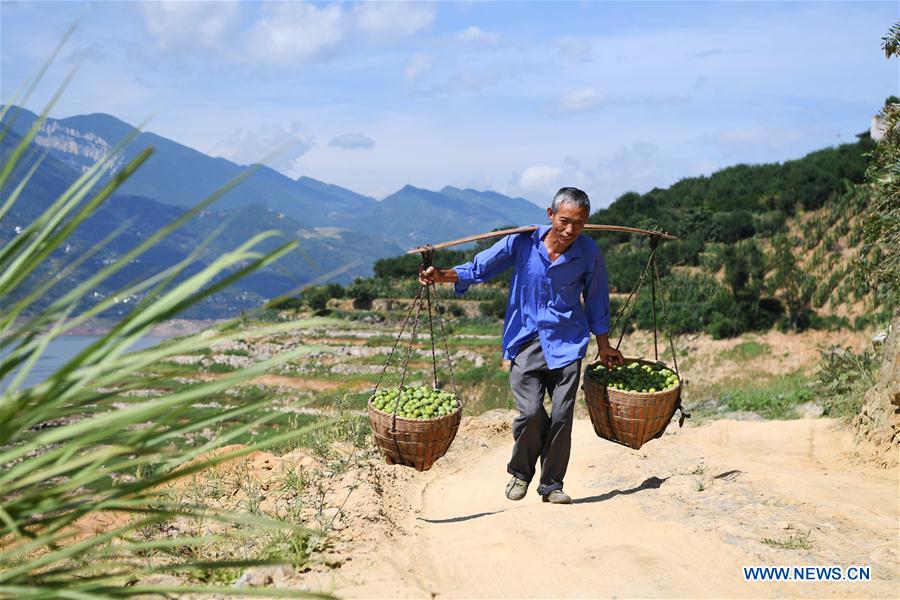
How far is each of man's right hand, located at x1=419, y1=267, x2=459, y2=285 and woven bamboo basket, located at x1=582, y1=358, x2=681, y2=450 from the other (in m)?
1.29

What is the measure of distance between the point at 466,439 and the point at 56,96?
644 centimetres

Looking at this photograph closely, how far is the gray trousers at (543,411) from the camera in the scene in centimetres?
497

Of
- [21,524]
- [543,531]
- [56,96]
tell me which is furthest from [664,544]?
[56,96]

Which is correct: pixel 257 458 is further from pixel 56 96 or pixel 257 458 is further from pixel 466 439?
pixel 56 96

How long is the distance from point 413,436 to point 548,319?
3.87 feet

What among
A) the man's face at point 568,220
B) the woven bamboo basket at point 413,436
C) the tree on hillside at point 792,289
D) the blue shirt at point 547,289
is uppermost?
the man's face at point 568,220

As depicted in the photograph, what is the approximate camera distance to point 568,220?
4707 mm

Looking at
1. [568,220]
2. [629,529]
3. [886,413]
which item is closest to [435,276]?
[568,220]

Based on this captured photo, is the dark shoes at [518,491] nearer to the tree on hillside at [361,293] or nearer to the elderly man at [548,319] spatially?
the elderly man at [548,319]

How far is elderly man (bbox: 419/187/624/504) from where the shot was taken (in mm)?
4922

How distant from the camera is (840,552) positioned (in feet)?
13.2

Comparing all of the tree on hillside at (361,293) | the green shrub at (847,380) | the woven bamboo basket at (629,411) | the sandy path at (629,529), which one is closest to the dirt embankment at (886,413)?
the sandy path at (629,529)

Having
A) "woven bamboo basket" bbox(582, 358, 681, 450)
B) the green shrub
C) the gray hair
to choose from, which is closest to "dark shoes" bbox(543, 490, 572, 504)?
"woven bamboo basket" bbox(582, 358, 681, 450)

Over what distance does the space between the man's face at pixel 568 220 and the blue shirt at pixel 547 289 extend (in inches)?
7.7
